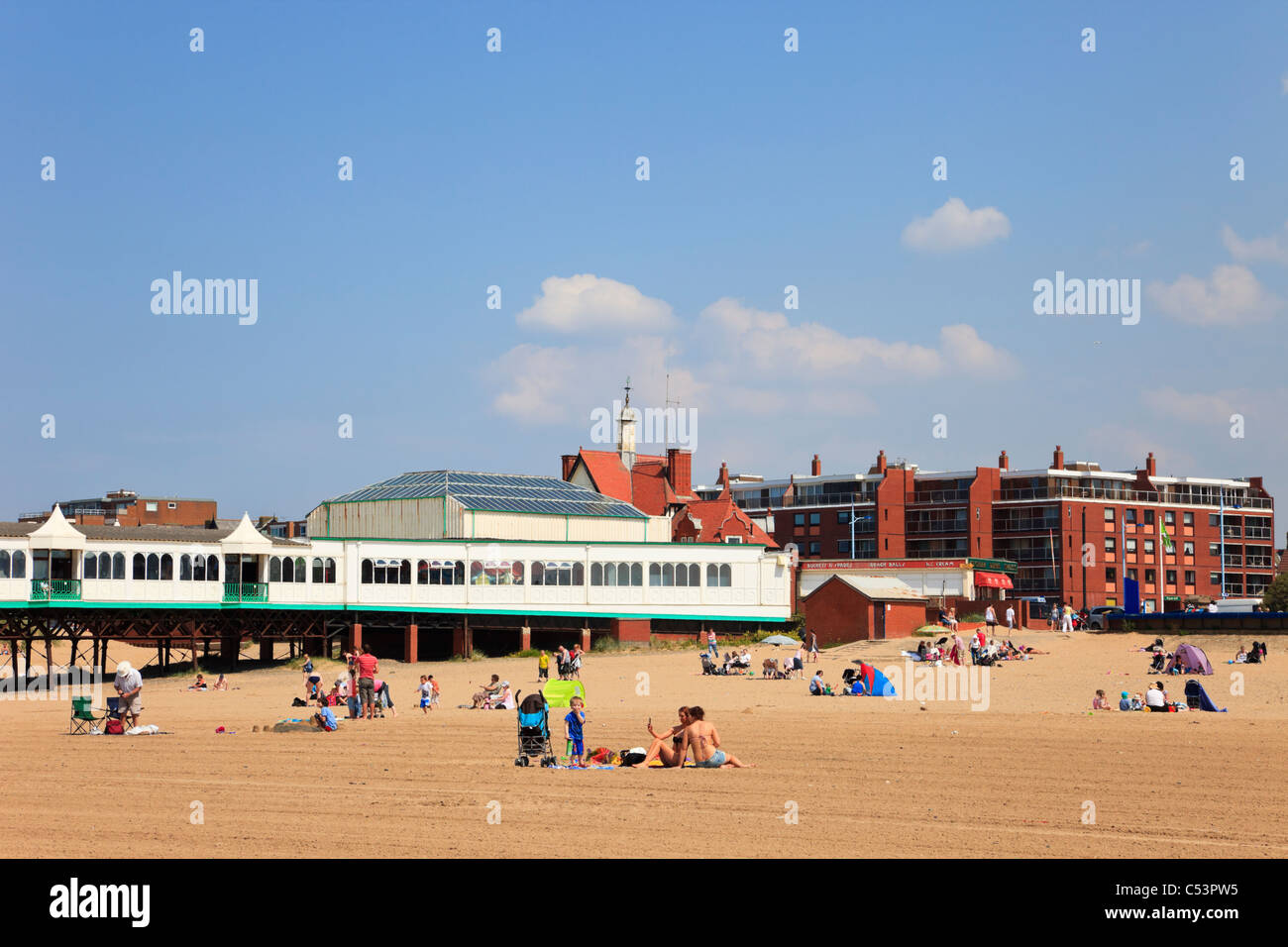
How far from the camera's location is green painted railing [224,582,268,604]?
182 feet

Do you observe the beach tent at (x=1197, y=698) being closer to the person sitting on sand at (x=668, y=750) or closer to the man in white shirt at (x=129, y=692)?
the person sitting on sand at (x=668, y=750)

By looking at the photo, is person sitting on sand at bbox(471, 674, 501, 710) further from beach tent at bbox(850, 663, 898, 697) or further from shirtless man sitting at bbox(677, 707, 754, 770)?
shirtless man sitting at bbox(677, 707, 754, 770)

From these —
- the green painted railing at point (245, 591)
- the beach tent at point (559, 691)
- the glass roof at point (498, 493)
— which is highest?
the glass roof at point (498, 493)

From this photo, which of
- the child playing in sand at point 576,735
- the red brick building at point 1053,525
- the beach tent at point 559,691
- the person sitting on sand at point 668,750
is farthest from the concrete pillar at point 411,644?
the red brick building at point 1053,525

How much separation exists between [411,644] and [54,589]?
1388 centimetres

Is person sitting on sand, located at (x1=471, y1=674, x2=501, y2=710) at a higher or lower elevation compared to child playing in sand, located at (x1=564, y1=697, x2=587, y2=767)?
lower

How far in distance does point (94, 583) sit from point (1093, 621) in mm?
45081

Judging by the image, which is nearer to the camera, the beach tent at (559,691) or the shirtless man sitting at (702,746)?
the shirtless man sitting at (702,746)

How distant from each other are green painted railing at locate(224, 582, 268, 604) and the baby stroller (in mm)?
34116

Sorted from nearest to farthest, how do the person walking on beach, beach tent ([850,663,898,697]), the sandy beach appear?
1. the sandy beach
2. the person walking on beach
3. beach tent ([850,663,898,697])

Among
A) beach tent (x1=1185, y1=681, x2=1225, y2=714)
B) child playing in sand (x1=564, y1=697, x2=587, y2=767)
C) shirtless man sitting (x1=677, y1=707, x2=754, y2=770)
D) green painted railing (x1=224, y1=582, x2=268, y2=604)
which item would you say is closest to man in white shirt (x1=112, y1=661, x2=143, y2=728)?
child playing in sand (x1=564, y1=697, x2=587, y2=767)

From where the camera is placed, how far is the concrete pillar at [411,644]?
2287 inches

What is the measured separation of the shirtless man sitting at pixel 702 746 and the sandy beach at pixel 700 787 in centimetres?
55
